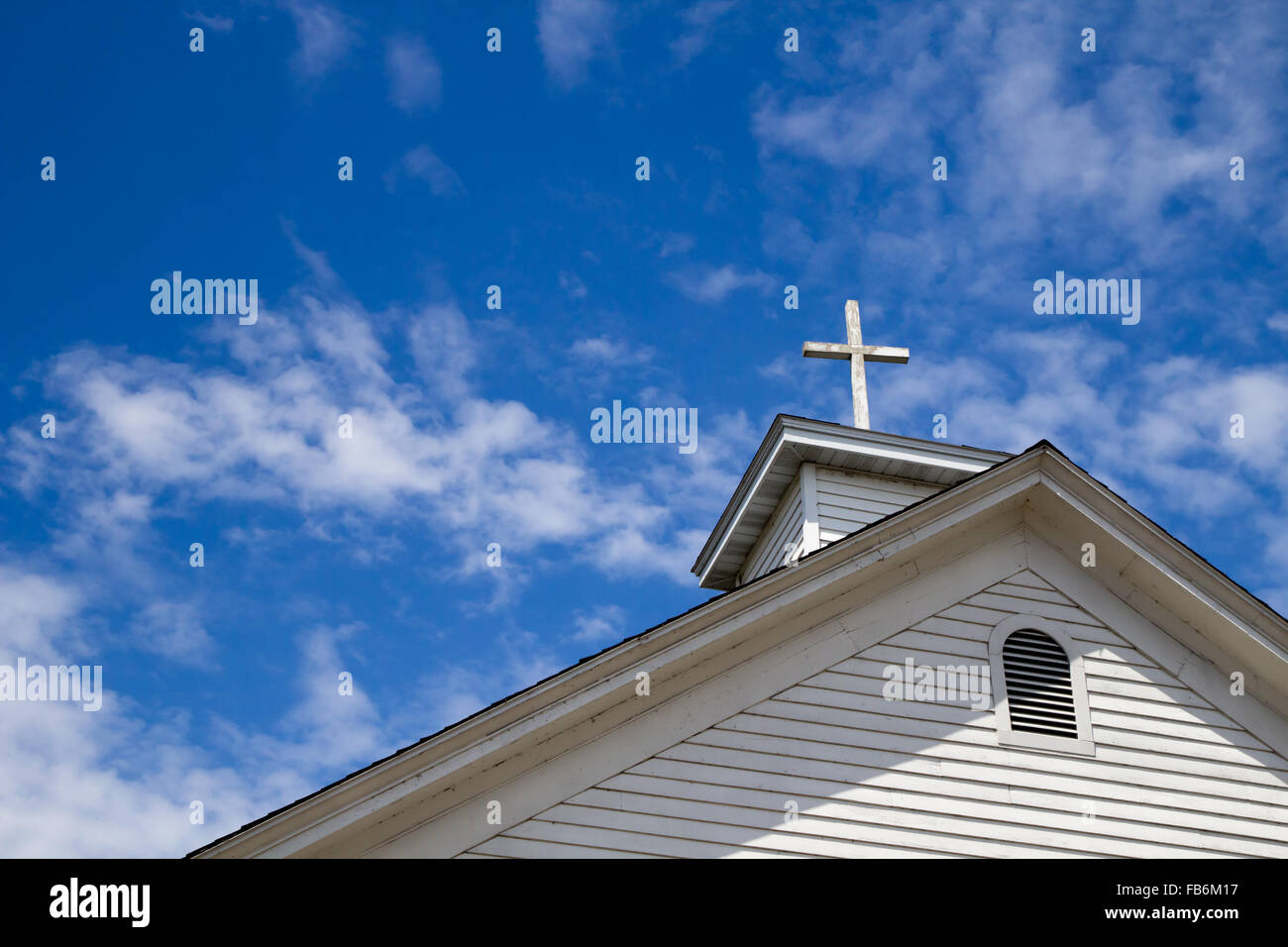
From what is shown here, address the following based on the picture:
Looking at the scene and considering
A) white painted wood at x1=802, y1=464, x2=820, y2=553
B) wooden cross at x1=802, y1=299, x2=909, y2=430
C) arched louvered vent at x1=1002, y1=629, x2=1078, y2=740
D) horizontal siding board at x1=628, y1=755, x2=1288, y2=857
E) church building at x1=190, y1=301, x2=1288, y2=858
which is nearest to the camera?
church building at x1=190, y1=301, x2=1288, y2=858

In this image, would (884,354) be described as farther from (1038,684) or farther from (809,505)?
(1038,684)

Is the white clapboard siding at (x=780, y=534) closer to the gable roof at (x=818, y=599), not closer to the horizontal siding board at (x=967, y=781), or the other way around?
the gable roof at (x=818, y=599)

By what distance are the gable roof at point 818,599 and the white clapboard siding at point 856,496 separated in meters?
4.74

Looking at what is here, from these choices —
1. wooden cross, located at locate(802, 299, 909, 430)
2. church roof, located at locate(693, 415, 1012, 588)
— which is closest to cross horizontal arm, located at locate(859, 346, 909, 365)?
wooden cross, located at locate(802, 299, 909, 430)

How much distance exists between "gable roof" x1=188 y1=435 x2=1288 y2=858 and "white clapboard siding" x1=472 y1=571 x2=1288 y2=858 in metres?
0.53

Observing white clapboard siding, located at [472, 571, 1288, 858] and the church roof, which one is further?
the church roof

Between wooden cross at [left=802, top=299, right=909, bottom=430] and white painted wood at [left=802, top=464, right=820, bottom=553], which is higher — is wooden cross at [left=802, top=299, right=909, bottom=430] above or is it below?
above

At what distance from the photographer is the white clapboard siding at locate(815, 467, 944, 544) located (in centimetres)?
1484

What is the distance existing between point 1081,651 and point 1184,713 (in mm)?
934

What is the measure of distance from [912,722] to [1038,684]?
3.90 feet

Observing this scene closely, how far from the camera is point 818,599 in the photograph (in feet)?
30.6

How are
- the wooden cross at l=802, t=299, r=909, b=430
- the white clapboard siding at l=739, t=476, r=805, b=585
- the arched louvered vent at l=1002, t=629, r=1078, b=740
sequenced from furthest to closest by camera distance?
the wooden cross at l=802, t=299, r=909, b=430 → the white clapboard siding at l=739, t=476, r=805, b=585 → the arched louvered vent at l=1002, t=629, r=1078, b=740

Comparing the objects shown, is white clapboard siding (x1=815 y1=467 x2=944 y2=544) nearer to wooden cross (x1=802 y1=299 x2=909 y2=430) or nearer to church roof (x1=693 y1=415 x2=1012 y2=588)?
church roof (x1=693 y1=415 x2=1012 y2=588)
